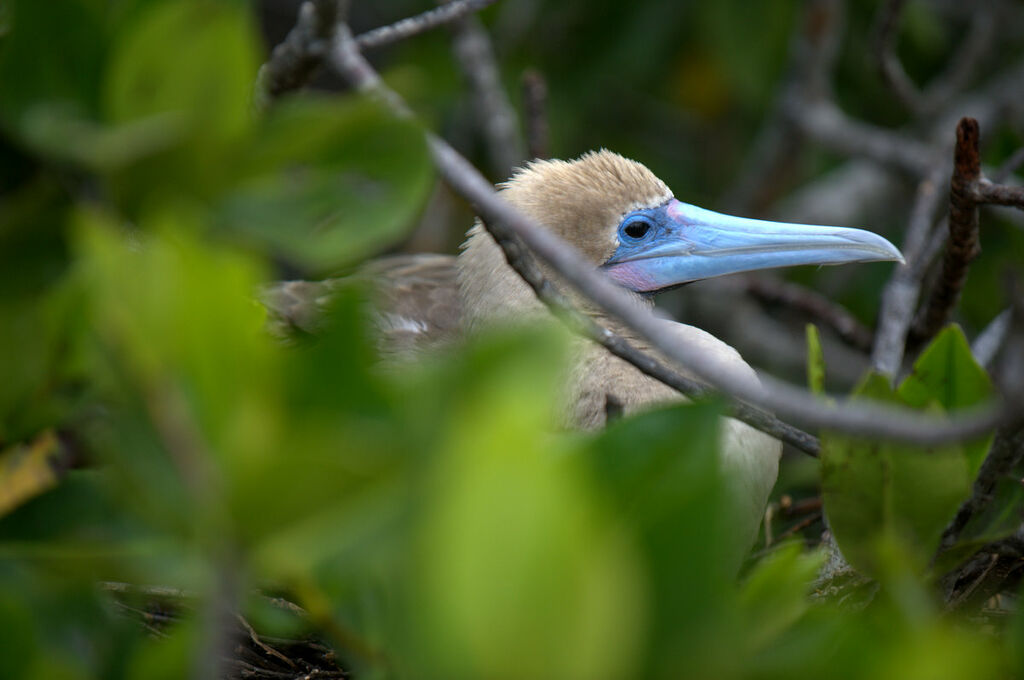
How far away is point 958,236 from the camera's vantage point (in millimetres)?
2006

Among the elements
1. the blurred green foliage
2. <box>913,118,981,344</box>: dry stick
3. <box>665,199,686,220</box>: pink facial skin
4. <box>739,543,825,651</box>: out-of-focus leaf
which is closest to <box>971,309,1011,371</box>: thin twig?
<box>913,118,981,344</box>: dry stick

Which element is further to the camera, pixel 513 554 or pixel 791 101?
pixel 791 101

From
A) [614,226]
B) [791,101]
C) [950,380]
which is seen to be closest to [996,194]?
[950,380]

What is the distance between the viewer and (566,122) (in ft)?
13.4

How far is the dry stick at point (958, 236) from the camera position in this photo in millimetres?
1842

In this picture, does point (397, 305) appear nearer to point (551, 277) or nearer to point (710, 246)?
point (551, 277)

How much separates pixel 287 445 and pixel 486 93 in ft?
8.69

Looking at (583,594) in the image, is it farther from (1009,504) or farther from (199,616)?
(1009,504)

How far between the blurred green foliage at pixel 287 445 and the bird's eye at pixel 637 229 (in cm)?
138

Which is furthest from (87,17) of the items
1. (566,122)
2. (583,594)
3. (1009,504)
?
(566,122)

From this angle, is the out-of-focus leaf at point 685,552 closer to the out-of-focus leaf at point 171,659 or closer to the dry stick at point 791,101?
the out-of-focus leaf at point 171,659

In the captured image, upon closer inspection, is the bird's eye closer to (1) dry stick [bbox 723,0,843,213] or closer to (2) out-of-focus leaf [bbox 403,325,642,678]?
(1) dry stick [bbox 723,0,843,213]

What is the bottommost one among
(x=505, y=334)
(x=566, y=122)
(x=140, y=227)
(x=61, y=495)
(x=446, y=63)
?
(x=505, y=334)

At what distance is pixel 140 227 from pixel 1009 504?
44.0 inches
